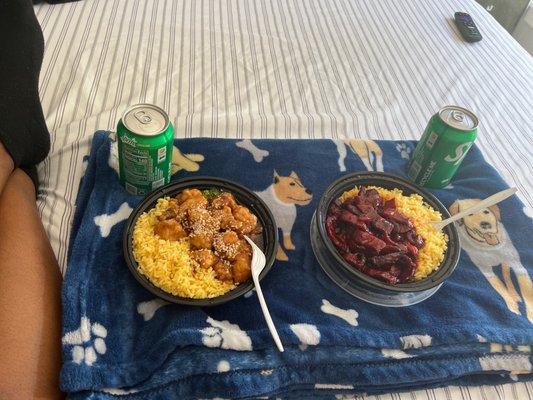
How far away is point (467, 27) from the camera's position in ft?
4.70

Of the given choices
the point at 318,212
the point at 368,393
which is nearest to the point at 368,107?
the point at 318,212

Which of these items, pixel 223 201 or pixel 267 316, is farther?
pixel 223 201

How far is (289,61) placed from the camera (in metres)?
1.25

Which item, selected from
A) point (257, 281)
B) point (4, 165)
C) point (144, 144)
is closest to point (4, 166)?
point (4, 165)

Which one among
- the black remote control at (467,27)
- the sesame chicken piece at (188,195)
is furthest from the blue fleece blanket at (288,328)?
the black remote control at (467,27)

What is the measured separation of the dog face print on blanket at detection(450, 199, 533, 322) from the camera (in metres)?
0.78

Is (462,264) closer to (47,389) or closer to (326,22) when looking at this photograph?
(47,389)

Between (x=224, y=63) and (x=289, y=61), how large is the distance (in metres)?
0.18

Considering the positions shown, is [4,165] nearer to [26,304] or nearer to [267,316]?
[26,304]

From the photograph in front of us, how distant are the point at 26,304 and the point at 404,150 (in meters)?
0.80

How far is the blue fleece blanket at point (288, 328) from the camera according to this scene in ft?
2.03

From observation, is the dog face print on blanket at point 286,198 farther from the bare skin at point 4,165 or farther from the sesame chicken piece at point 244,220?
the bare skin at point 4,165

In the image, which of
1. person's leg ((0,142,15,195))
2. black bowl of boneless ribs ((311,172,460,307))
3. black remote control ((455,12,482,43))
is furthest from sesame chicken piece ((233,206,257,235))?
black remote control ((455,12,482,43))

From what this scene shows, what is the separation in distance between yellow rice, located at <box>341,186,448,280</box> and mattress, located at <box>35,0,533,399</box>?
10.2 inches
